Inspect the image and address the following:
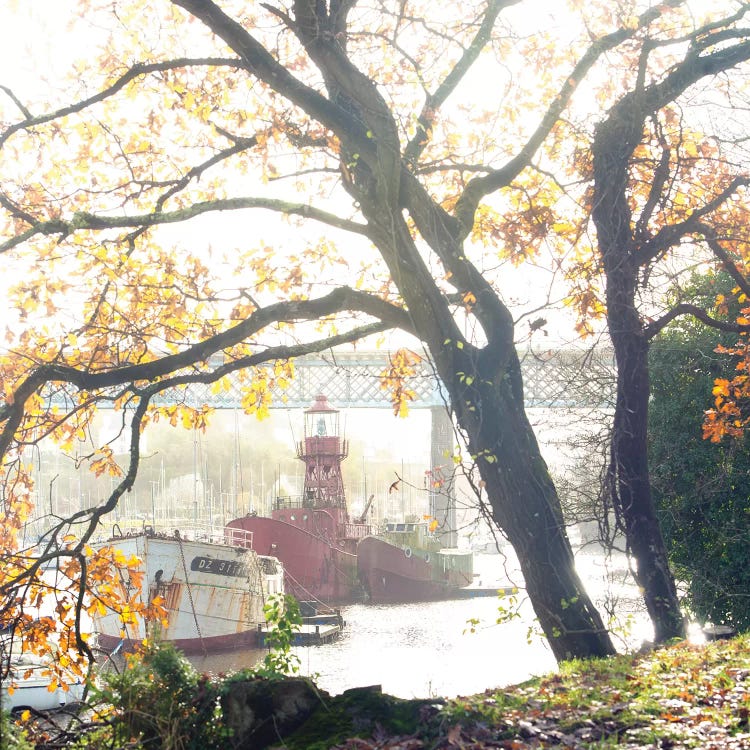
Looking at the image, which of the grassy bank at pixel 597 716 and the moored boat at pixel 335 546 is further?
the moored boat at pixel 335 546

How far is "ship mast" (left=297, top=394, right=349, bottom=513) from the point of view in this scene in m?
48.2

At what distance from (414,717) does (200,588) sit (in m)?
26.8

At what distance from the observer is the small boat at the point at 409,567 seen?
4759 centimetres

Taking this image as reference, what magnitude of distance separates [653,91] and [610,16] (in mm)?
767

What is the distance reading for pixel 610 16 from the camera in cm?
752

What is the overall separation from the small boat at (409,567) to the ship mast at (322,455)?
3307 millimetres

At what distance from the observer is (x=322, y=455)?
48.6 metres

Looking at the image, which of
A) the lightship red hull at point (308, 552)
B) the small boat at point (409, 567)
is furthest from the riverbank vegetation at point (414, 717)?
the small boat at point (409, 567)

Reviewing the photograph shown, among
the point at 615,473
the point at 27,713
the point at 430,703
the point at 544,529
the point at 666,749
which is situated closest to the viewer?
the point at 666,749

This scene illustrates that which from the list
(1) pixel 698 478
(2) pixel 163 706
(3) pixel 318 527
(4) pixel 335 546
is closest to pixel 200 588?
(3) pixel 318 527

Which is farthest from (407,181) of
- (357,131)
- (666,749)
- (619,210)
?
(666,749)

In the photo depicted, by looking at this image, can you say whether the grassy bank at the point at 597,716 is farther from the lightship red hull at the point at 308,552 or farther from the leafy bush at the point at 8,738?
the lightship red hull at the point at 308,552

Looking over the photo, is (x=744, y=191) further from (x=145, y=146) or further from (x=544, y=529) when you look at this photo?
(x=145, y=146)

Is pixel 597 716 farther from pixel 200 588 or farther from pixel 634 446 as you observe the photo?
pixel 200 588
